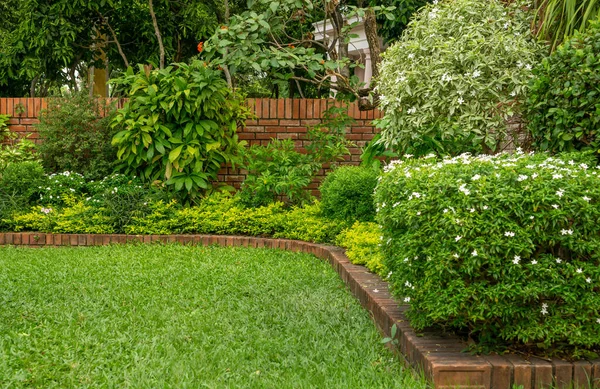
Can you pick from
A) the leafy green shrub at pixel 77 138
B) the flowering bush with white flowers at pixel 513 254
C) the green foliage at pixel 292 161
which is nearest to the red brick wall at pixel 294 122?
the green foliage at pixel 292 161

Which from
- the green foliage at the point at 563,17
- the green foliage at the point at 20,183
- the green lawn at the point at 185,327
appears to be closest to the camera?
the green lawn at the point at 185,327

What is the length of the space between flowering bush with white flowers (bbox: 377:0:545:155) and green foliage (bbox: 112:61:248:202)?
9.34ft

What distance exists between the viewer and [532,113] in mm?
4492

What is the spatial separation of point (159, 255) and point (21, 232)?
2091 mm

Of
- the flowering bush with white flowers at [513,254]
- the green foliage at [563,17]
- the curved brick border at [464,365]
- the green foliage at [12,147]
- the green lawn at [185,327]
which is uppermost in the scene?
the green foliage at [563,17]

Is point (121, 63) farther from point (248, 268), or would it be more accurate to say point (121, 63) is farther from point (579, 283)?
point (579, 283)

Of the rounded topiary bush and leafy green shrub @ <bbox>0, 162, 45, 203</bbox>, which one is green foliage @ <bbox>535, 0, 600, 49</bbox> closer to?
the rounded topiary bush

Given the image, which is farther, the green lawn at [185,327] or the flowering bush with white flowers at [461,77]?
the flowering bush with white flowers at [461,77]

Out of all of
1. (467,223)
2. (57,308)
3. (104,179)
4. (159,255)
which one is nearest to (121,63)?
(104,179)

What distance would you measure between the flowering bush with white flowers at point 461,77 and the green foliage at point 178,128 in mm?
2847

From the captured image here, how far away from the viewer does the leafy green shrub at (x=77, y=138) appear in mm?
8797

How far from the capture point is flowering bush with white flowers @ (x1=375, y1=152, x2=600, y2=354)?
119 inches

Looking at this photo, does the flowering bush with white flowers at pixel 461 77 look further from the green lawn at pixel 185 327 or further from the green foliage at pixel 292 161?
the green foliage at pixel 292 161

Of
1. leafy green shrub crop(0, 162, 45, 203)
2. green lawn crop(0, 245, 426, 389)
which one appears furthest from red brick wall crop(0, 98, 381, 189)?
green lawn crop(0, 245, 426, 389)
